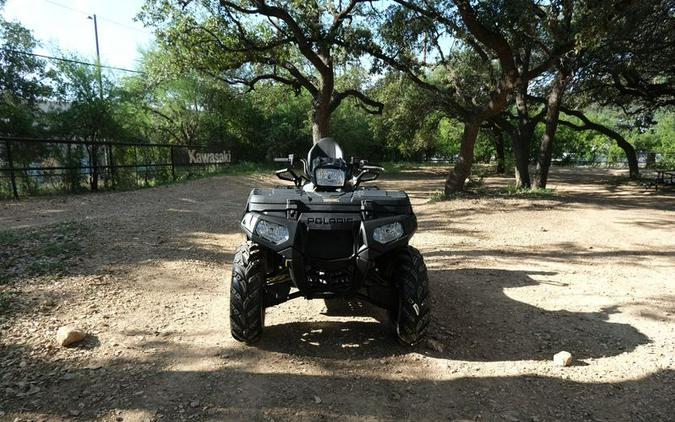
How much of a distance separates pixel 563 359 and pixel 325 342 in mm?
1663

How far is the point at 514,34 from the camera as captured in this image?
30.7ft

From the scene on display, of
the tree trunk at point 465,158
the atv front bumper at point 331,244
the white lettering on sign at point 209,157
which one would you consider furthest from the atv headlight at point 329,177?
the white lettering on sign at point 209,157

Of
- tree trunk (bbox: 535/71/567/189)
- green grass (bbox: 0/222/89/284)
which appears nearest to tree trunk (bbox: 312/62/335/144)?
tree trunk (bbox: 535/71/567/189)

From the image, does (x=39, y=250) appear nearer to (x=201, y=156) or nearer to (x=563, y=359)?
(x=563, y=359)

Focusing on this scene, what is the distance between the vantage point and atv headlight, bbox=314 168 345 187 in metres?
3.49

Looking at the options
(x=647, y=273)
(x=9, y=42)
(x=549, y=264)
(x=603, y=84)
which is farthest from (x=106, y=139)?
(x=603, y=84)

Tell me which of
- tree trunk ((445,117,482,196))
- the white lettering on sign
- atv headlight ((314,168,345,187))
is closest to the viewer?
atv headlight ((314,168,345,187))

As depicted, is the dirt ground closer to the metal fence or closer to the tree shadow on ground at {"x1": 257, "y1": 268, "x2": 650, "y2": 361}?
the tree shadow on ground at {"x1": 257, "y1": 268, "x2": 650, "y2": 361}

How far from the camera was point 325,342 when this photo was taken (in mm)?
3186

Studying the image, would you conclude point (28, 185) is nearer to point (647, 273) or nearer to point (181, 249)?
point (181, 249)

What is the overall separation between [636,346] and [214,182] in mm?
14241

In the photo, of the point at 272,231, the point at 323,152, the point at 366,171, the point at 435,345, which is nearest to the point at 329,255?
the point at 272,231

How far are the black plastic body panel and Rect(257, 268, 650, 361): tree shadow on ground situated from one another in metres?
0.51

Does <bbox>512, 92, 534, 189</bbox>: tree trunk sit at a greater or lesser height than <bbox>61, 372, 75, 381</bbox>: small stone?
greater
